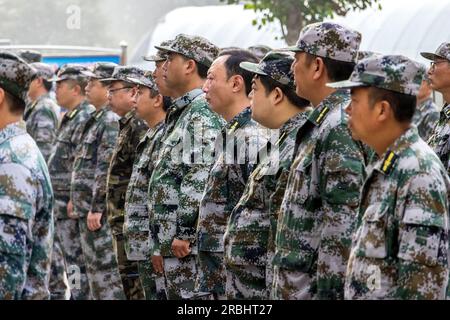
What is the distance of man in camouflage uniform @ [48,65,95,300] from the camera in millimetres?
11819

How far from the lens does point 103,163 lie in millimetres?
11164

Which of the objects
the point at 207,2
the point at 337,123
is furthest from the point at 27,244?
the point at 207,2

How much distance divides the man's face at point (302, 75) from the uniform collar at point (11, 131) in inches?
55.2

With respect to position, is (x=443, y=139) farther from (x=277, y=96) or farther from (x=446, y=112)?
(x=277, y=96)

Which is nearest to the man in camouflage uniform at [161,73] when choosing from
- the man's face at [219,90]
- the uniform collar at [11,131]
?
the man's face at [219,90]

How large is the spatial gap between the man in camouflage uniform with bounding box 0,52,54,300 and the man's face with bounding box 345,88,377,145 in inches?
57.6

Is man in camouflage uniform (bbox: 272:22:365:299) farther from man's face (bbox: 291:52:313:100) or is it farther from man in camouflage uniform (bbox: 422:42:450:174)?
man in camouflage uniform (bbox: 422:42:450:174)

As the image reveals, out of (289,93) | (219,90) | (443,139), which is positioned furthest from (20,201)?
(443,139)

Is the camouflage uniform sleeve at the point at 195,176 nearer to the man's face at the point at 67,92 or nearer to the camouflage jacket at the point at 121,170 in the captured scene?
the camouflage jacket at the point at 121,170

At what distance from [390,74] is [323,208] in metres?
0.86

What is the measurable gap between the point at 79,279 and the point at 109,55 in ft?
21.5

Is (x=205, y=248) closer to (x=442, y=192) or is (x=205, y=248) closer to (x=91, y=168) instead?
(x=442, y=192)

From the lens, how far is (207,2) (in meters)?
46.2

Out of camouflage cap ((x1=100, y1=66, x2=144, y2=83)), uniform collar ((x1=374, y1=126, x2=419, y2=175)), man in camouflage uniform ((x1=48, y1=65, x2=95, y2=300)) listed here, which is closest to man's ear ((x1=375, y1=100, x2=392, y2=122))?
uniform collar ((x1=374, y1=126, x2=419, y2=175))
